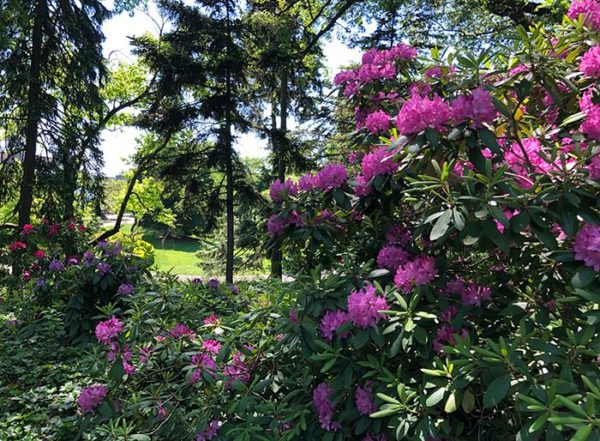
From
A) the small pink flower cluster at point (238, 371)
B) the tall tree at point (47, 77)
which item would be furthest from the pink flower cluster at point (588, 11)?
the tall tree at point (47, 77)

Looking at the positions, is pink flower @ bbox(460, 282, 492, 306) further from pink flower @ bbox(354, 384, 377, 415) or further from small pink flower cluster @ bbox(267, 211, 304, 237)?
small pink flower cluster @ bbox(267, 211, 304, 237)

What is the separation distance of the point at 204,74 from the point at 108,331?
9.14m

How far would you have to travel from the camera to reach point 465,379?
118 cm

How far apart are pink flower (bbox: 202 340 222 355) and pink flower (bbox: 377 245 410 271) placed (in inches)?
34.0

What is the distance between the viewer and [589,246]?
108 centimetres

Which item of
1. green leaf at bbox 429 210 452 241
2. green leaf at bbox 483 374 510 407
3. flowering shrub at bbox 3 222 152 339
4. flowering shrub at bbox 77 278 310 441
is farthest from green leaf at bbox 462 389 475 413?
flowering shrub at bbox 3 222 152 339

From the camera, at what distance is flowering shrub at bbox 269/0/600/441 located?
115 centimetres

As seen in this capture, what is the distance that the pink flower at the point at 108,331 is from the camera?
78.3 inches

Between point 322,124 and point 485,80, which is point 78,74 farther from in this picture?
point 485,80

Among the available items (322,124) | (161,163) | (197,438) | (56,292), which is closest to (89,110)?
(161,163)

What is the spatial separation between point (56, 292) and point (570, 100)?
4647 mm

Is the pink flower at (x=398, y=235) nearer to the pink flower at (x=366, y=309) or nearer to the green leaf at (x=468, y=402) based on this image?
the pink flower at (x=366, y=309)

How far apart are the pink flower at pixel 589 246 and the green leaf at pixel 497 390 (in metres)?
0.36

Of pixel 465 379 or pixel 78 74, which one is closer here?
pixel 465 379
